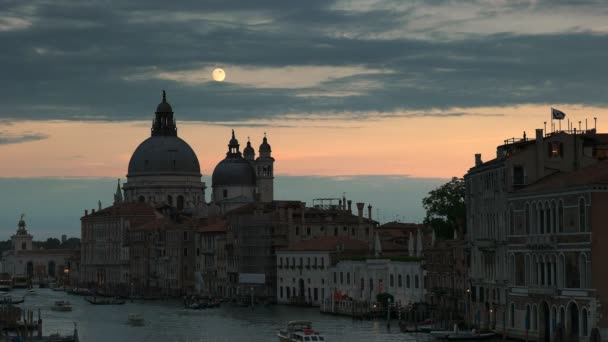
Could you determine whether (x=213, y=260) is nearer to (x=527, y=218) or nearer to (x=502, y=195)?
(x=502, y=195)

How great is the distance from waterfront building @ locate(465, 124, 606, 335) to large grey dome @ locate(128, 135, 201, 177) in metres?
110

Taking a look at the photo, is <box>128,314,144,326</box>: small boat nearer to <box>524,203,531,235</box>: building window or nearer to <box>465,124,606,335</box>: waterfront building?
<box>465,124,606,335</box>: waterfront building

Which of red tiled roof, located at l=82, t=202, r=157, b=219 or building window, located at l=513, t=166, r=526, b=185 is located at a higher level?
red tiled roof, located at l=82, t=202, r=157, b=219

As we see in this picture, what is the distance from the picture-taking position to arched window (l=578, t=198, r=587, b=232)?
2122 inches

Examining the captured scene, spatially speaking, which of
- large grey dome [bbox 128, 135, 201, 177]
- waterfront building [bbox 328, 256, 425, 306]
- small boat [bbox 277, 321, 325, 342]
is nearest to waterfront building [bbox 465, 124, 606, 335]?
small boat [bbox 277, 321, 325, 342]

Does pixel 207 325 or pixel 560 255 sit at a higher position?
pixel 560 255

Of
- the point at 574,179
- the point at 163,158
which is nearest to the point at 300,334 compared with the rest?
the point at 574,179

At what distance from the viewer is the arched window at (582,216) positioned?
177 ft

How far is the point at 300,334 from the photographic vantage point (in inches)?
2473

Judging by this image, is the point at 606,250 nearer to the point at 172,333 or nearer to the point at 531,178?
the point at 531,178

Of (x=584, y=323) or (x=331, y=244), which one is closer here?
(x=584, y=323)

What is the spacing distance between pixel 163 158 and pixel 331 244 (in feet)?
251

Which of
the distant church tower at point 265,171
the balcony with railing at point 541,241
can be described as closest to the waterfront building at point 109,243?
the distant church tower at point 265,171

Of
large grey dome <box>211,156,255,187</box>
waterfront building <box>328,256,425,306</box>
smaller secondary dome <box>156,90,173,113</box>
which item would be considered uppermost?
smaller secondary dome <box>156,90,173,113</box>
